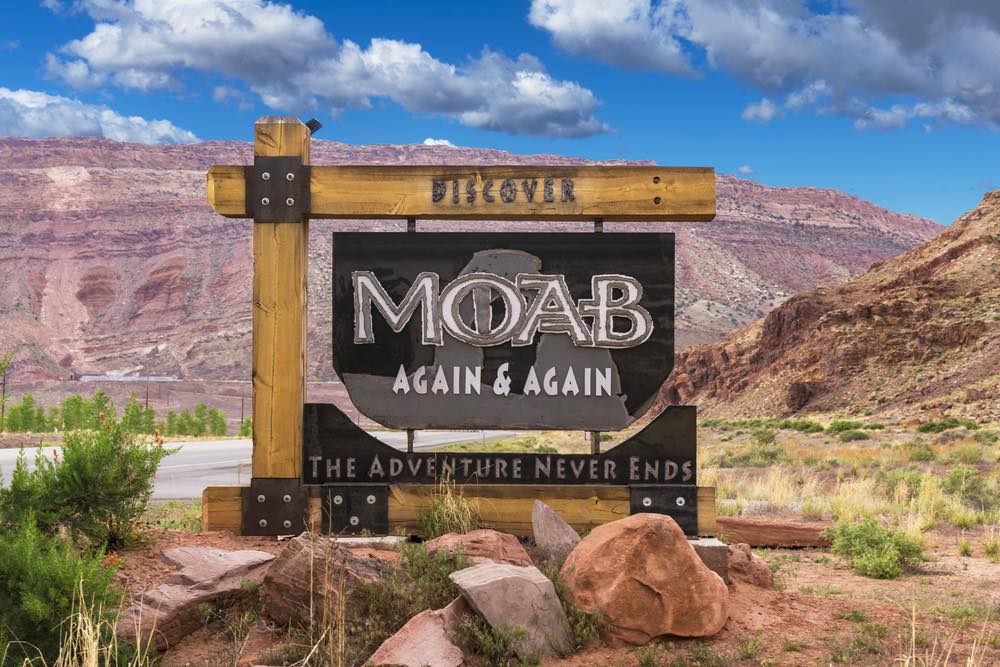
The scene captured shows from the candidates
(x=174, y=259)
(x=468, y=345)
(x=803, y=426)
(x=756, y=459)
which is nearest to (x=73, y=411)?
(x=803, y=426)

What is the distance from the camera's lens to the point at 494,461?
7.63m

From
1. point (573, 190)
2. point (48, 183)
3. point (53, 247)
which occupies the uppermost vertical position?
point (48, 183)

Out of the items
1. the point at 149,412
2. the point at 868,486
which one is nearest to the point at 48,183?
the point at 149,412

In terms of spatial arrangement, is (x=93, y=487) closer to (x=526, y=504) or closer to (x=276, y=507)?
(x=276, y=507)

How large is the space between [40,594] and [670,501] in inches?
175

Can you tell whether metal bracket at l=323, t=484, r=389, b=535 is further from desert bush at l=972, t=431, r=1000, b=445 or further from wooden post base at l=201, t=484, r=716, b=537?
desert bush at l=972, t=431, r=1000, b=445

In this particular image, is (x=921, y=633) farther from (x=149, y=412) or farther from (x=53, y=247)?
(x=53, y=247)

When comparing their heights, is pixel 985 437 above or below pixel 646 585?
below

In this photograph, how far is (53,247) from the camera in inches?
5374

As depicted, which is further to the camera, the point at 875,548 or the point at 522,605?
the point at 875,548

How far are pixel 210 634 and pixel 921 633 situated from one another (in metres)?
4.32

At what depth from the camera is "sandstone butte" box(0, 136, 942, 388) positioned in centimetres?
11175

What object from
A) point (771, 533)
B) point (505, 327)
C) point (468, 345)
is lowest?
point (771, 533)

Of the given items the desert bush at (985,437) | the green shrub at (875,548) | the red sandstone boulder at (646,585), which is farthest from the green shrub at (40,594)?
the desert bush at (985,437)
